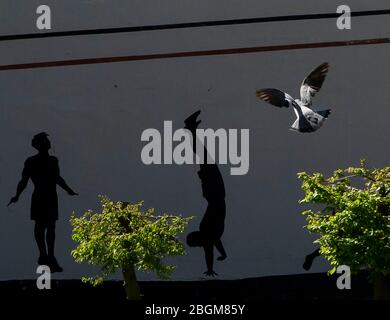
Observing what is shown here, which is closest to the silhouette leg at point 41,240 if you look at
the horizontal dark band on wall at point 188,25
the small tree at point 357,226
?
the horizontal dark band on wall at point 188,25

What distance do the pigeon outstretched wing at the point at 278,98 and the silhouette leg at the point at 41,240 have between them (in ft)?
9.01

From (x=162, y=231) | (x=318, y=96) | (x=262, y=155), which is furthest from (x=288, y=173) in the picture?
(x=162, y=231)

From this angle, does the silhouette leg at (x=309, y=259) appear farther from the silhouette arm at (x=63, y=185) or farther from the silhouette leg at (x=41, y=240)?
the silhouette leg at (x=41, y=240)

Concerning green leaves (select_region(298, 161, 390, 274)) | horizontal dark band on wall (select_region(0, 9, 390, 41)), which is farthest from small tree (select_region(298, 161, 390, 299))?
horizontal dark band on wall (select_region(0, 9, 390, 41))

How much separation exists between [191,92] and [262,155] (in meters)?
1.00

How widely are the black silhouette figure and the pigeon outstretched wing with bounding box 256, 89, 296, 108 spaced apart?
0.76 m

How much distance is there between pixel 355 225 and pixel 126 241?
1.75 meters

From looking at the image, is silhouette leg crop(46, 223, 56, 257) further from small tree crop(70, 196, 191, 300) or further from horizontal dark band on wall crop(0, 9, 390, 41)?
small tree crop(70, 196, 191, 300)

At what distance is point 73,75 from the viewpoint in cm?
887

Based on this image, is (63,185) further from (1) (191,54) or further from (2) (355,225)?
(2) (355,225)

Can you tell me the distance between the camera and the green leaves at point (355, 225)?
241 inches

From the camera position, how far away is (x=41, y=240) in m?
8.89

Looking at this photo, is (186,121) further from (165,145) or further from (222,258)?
(222,258)

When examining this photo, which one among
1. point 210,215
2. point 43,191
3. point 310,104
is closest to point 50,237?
point 43,191
